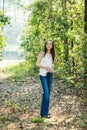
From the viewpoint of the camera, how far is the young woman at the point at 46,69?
9.14m

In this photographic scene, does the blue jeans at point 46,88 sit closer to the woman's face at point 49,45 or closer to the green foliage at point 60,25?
the woman's face at point 49,45

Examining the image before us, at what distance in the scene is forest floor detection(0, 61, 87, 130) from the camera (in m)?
8.76

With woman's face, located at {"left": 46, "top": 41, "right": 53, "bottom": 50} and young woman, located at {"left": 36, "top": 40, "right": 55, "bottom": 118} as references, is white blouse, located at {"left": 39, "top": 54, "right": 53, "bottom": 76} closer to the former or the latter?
young woman, located at {"left": 36, "top": 40, "right": 55, "bottom": 118}

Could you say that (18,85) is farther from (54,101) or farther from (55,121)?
(55,121)

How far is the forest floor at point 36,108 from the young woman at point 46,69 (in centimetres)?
49

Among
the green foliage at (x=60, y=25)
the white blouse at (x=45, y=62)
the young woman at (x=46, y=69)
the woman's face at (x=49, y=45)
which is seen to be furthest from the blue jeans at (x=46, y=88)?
the green foliage at (x=60, y=25)

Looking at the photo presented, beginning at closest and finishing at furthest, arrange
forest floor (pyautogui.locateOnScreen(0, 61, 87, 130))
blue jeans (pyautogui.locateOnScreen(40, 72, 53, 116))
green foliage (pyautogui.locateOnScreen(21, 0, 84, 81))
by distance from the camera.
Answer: forest floor (pyautogui.locateOnScreen(0, 61, 87, 130))
blue jeans (pyautogui.locateOnScreen(40, 72, 53, 116))
green foliage (pyautogui.locateOnScreen(21, 0, 84, 81))

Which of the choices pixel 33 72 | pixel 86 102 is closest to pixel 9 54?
pixel 33 72

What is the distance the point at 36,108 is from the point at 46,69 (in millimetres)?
2063

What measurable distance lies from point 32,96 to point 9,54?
63.8m

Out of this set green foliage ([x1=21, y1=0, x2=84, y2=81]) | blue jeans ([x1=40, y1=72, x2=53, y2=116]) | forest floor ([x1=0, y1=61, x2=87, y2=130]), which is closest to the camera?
forest floor ([x1=0, y1=61, x2=87, y2=130])

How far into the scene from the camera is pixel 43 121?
9.01 metres

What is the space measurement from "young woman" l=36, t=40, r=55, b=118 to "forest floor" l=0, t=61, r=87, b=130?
0.49 m

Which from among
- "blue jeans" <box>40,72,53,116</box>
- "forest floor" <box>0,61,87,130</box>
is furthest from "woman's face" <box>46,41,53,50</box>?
"forest floor" <box>0,61,87,130</box>
